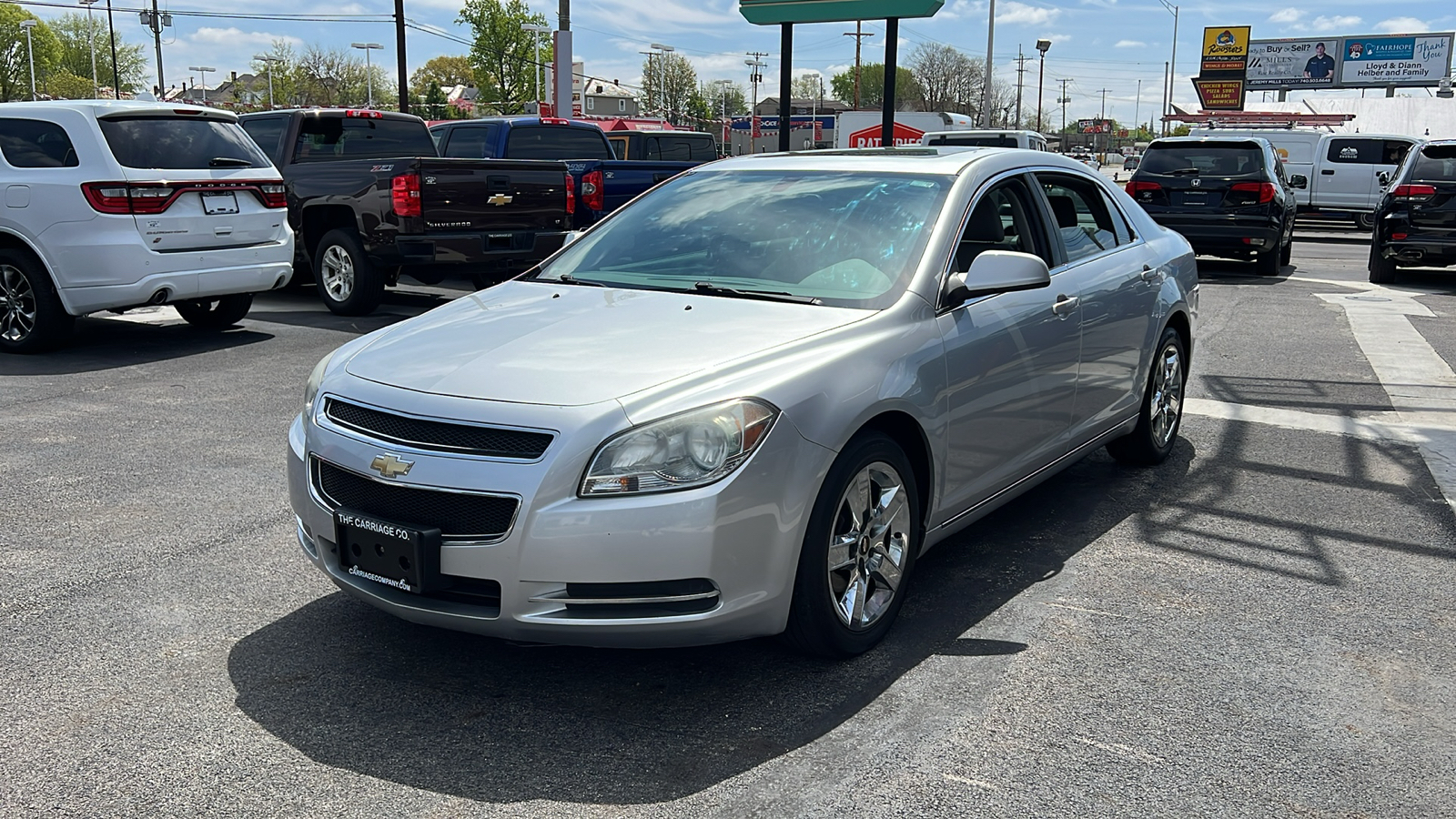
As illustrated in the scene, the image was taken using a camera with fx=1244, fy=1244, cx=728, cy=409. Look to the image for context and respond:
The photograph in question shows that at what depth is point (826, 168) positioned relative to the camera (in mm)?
4961

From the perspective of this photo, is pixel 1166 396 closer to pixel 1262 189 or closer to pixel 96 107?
pixel 96 107

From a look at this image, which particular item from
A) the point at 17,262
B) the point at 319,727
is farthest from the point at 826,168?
the point at 17,262

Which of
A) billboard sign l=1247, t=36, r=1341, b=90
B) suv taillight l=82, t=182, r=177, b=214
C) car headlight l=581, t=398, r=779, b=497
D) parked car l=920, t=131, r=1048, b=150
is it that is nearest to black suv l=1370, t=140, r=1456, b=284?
parked car l=920, t=131, r=1048, b=150

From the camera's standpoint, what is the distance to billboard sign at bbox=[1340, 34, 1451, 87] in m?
76.9

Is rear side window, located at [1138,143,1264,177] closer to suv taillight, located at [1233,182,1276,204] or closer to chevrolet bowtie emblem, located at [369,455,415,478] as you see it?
suv taillight, located at [1233,182,1276,204]

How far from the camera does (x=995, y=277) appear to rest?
4199 mm

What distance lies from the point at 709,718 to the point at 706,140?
16862 mm

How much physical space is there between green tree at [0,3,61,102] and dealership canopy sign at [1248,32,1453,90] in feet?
Result: 312

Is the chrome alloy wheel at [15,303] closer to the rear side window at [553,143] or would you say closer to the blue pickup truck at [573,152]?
the blue pickup truck at [573,152]

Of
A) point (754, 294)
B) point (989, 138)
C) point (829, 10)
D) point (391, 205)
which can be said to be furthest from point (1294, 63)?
point (754, 294)

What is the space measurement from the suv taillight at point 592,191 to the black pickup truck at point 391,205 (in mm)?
1034

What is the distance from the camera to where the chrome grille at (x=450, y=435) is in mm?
3289

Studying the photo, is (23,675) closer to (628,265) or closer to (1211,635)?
(628,265)

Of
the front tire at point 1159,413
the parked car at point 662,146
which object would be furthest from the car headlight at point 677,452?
the parked car at point 662,146
